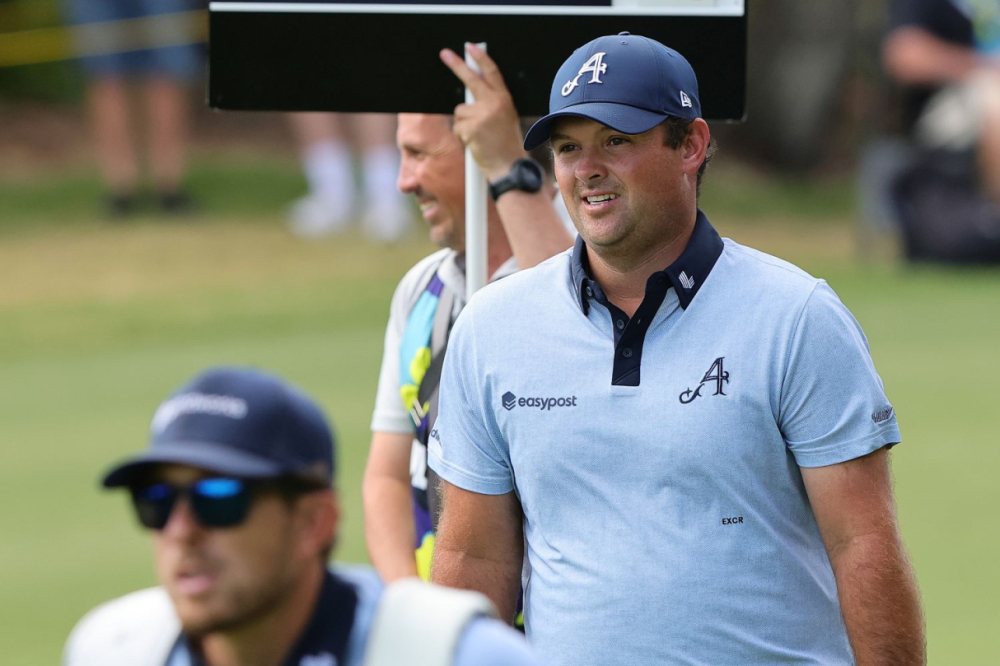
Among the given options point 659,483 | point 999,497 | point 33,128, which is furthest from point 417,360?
point 33,128

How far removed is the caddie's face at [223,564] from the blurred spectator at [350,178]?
14514 mm

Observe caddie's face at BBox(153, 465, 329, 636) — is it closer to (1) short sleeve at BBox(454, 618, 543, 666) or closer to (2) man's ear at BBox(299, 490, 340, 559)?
(2) man's ear at BBox(299, 490, 340, 559)

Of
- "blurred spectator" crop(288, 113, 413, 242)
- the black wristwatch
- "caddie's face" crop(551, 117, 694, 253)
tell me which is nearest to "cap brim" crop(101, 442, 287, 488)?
"caddie's face" crop(551, 117, 694, 253)

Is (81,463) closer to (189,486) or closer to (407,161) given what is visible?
(407,161)

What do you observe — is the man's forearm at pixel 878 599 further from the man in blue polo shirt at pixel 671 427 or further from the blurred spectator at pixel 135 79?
the blurred spectator at pixel 135 79

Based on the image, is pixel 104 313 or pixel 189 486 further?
pixel 104 313

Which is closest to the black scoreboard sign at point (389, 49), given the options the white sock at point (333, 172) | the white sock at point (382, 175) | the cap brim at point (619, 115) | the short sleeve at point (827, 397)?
the cap brim at point (619, 115)

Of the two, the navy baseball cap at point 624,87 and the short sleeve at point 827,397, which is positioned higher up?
the navy baseball cap at point 624,87

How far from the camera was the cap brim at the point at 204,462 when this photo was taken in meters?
3.03

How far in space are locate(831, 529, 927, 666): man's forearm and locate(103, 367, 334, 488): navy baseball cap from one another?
1.36m

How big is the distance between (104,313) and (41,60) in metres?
7.84

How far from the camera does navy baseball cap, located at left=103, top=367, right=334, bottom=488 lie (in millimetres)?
3047

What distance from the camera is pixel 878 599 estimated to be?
4000mm

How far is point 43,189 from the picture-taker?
2116cm
